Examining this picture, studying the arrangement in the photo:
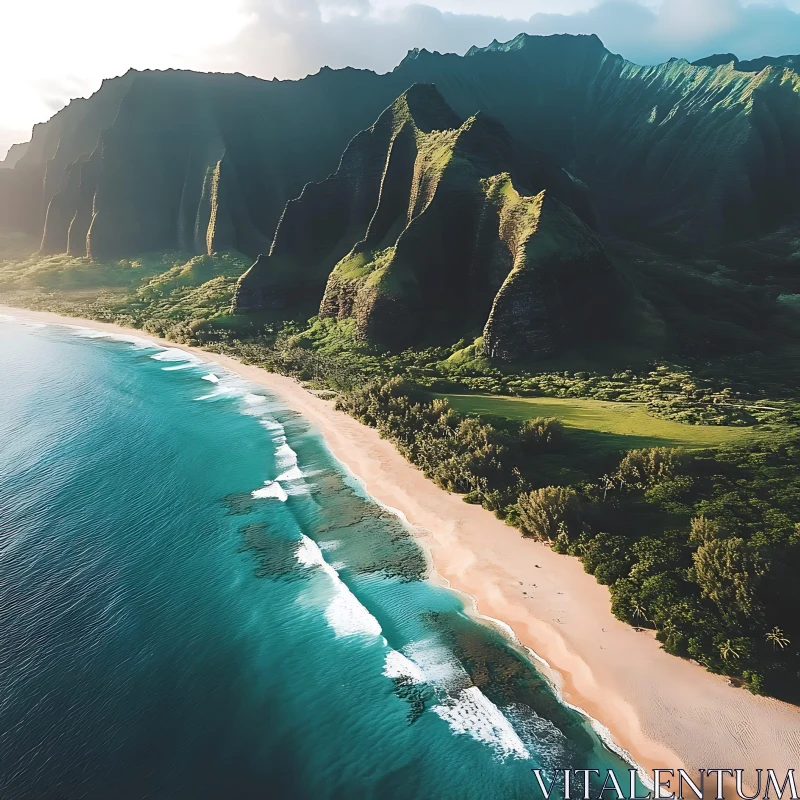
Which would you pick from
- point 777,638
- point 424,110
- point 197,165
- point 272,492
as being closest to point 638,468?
point 777,638

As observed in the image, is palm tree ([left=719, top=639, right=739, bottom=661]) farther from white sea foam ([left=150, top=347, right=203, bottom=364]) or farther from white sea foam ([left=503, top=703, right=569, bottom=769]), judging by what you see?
white sea foam ([left=150, top=347, right=203, bottom=364])

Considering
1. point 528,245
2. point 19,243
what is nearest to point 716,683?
point 528,245

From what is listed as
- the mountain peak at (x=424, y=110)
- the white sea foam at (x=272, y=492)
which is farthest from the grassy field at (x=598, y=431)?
the mountain peak at (x=424, y=110)

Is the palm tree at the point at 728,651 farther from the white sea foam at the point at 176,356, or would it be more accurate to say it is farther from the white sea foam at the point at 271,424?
the white sea foam at the point at 176,356

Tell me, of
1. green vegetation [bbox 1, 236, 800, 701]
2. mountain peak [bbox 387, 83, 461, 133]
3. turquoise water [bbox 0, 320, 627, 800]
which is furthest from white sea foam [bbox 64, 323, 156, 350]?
mountain peak [bbox 387, 83, 461, 133]

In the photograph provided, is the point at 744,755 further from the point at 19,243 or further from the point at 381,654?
the point at 19,243

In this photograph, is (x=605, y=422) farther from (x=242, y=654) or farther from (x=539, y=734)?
(x=242, y=654)
